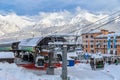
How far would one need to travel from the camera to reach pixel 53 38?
27219 mm

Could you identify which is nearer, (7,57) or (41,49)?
(41,49)

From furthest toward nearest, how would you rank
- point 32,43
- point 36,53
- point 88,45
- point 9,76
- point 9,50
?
point 88,45
point 9,50
point 36,53
point 32,43
point 9,76

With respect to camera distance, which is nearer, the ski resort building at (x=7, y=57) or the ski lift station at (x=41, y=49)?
the ski lift station at (x=41, y=49)

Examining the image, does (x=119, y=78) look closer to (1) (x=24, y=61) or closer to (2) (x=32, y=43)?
(2) (x=32, y=43)

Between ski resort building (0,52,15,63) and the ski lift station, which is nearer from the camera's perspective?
the ski lift station

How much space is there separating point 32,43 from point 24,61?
880 centimetres

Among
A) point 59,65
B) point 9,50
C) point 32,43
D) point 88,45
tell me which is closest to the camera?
point 32,43

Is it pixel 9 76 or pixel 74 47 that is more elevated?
pixel 74 47

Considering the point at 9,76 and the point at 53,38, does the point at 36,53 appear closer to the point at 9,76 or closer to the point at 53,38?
the point at 53,38

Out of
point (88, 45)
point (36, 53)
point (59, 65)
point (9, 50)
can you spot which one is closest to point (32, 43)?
point (36, 53)

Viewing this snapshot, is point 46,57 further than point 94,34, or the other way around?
point 94,34

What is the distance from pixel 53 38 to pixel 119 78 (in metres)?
5.85

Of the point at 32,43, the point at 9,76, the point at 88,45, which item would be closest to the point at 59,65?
the point at 32,43

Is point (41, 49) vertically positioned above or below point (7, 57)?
above
